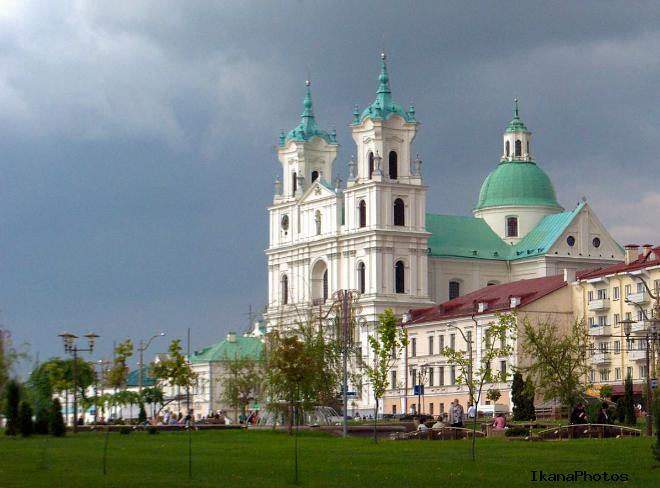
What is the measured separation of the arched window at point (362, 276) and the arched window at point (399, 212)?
5468 millimetres

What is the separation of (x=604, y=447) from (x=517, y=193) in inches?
4600

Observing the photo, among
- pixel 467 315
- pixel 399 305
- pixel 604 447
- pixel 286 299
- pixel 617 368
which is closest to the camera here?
pixel 604 447

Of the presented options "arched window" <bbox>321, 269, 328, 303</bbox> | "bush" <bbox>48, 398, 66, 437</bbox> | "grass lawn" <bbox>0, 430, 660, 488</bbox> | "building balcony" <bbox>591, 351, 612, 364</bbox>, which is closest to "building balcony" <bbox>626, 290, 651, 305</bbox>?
"building balcony" <bbox>591, 351, 612, 364</bbox>

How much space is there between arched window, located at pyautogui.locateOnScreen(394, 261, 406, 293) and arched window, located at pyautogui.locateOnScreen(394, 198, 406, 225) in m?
4.25

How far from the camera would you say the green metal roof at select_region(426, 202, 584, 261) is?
15800 cm

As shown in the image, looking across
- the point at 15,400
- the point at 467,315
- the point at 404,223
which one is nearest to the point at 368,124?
the point at 404,223

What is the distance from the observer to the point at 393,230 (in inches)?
5945

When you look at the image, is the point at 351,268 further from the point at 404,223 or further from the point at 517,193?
the point at 517,193

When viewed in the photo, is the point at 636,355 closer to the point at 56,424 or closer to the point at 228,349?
the point at 56,424

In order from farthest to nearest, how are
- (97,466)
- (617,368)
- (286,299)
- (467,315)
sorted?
(286,299) → (467,315) → (617,368) → (97,466)

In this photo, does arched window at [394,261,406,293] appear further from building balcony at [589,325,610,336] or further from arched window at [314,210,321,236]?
building balcony at [589,325,610,336]

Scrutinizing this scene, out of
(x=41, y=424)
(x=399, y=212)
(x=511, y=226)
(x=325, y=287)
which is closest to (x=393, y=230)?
(x=399, y=212)

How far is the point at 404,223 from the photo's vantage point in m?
153

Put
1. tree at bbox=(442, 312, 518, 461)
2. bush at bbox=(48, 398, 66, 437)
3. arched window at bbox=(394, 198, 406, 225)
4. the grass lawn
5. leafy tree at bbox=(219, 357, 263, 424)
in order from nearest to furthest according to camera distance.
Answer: the grass lawn → bush at bbox=(48, 398, 66, 437) → tree at bbox=(442, 312, 518, 461) → leafy tree at bbox=(219, 357, 263, 424) → arched window at bbox=(394, 198, 406, 225)
